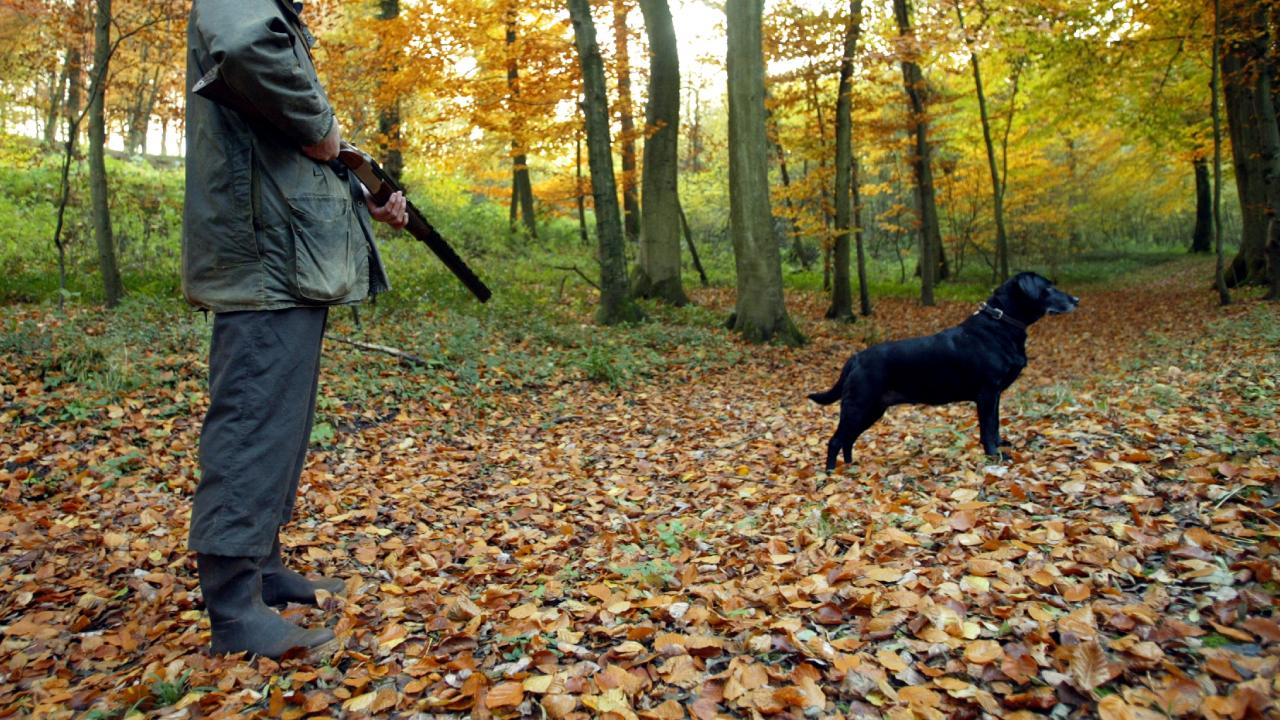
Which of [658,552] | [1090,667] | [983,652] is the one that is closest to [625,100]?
[658,552]

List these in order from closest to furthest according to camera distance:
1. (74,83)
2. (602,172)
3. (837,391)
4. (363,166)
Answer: (363,166) < (837,391) < (602,172) < (74,83)

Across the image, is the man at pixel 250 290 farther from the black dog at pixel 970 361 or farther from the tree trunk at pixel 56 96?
the tree trunk at pixel 56 96

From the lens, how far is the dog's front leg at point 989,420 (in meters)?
4.59

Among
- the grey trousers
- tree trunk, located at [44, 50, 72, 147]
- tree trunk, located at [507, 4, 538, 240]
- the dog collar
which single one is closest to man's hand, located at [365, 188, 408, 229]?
the grey trousers

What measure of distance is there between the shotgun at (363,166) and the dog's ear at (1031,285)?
3476 mm

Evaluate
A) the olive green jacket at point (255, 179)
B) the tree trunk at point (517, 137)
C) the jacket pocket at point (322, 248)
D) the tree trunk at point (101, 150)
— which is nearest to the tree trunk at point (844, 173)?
the tree trunk at point (517, 137)

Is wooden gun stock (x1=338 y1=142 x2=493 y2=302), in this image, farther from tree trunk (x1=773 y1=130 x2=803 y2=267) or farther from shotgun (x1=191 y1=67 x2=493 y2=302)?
tree trunk (x1=773 y1=130 x2=803 y2=267)

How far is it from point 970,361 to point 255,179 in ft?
13.6

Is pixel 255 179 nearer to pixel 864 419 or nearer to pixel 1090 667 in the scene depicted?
pixel 1090 667

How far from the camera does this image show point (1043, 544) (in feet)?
10.1

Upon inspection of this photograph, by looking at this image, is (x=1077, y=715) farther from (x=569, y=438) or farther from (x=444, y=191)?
(x=444, y=191)

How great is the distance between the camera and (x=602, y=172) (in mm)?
10484

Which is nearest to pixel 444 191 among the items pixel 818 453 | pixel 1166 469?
pixel 818 453

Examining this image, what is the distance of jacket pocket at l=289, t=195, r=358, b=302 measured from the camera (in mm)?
2502
